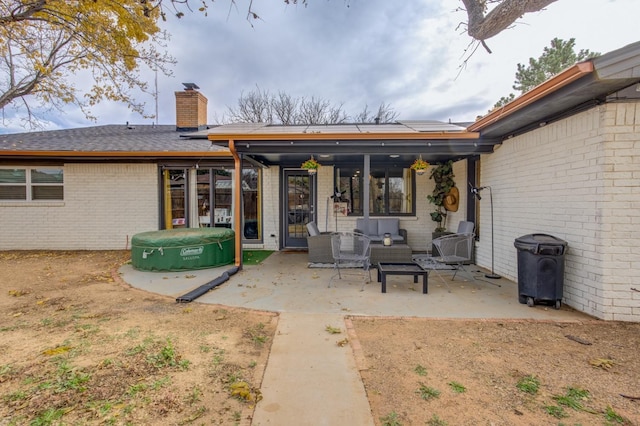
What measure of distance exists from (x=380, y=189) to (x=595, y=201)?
227 inches

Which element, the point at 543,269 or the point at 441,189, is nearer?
the point at 543,269

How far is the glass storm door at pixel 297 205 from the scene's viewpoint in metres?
9.10

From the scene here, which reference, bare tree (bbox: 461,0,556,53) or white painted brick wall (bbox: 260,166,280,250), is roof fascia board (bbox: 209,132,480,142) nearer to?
bare tree (bbox: 461,0,556,53)

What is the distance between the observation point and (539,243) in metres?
Result: 3.96

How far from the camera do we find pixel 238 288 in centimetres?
497

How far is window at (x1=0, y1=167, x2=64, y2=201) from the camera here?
8.59 metres

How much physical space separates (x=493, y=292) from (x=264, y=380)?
3900 millimetres

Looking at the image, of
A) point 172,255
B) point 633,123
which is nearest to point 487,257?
point 633,123

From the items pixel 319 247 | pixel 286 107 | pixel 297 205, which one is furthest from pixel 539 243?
pixel 286 107

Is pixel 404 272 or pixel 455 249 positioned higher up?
pixel 455 249

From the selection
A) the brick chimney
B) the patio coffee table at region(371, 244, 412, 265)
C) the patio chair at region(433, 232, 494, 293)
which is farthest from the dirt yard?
the brick chimney

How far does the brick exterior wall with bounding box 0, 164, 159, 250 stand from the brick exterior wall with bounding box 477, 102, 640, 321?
8.92 m

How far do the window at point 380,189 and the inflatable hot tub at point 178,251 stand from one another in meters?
4.01

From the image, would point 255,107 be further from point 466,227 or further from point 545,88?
point 545,88
